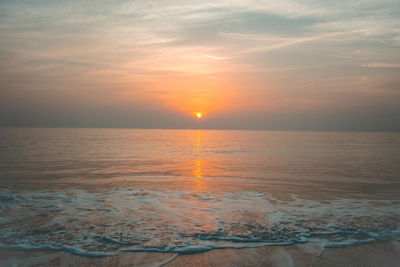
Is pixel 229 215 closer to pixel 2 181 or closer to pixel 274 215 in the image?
pixel 274 215

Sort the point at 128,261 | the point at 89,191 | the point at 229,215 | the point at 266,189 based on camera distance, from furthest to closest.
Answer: the point at 266,189
the point at 89,191
the point at 229,215
the point at 128,261

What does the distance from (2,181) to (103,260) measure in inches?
525

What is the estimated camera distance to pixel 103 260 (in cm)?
571

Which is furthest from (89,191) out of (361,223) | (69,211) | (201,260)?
(361,223)

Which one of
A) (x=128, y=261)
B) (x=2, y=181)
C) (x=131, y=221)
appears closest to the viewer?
(x=128, y=261)

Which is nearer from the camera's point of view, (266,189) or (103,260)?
(103,260)

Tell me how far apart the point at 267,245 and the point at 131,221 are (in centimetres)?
406

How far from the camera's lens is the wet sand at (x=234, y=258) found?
5.60 m

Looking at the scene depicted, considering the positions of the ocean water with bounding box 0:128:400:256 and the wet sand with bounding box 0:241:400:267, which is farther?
the ocean water with bounding box 0:128:400:256

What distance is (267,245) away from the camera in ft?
21.7

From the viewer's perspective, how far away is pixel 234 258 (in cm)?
586

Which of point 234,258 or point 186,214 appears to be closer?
point 234,258

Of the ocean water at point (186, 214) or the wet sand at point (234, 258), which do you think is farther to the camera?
the ocean water at point (186, 214)

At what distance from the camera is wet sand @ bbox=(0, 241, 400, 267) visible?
5.60m
